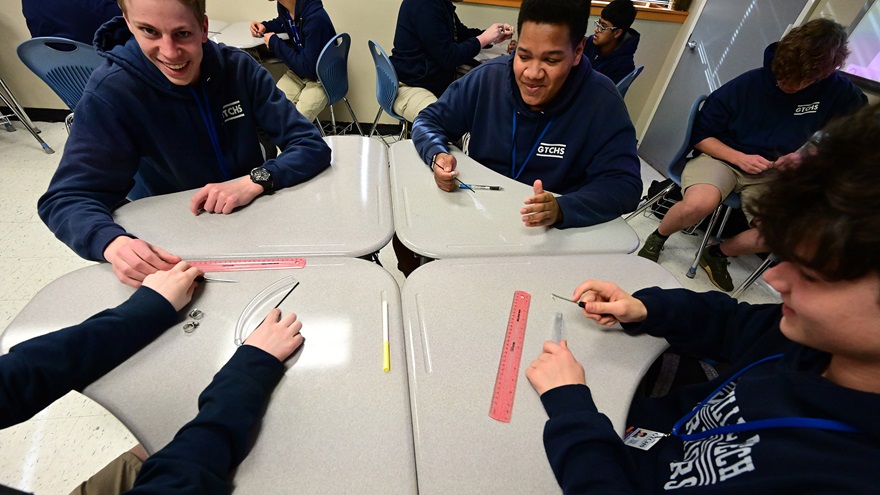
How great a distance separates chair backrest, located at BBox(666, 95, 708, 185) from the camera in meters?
2.04

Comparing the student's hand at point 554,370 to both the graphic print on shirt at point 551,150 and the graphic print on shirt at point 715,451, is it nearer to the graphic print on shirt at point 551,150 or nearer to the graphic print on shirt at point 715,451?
the graphic print on shirt at point 715,451

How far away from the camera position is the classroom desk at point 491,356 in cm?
62

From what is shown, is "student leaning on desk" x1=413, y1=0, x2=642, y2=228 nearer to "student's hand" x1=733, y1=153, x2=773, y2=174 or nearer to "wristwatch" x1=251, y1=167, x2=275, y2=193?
"wristwatch" x1=251, y1=167, x2=275, y2=193

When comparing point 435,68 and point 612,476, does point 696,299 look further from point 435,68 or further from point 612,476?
point 435,68

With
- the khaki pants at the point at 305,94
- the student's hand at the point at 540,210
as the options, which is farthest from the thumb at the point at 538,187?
the khaki pants at the point at 305,94

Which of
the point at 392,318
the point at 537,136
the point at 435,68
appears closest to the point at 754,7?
the point at 435,68

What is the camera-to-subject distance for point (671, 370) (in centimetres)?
98

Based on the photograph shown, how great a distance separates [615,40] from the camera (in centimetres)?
263

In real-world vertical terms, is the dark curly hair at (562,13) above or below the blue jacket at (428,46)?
above

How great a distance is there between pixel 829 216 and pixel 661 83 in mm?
3859

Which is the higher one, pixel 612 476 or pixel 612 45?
pixel 612 45

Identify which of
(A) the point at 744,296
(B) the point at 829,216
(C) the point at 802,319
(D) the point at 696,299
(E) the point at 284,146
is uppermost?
(B) the point at 829,216

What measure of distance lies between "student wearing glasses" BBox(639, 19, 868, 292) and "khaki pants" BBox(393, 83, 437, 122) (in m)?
1.62

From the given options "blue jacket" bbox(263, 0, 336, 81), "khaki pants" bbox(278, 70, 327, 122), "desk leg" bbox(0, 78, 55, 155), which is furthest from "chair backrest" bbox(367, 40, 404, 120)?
"desk leg" bbox(0, 78, 55, 155)
